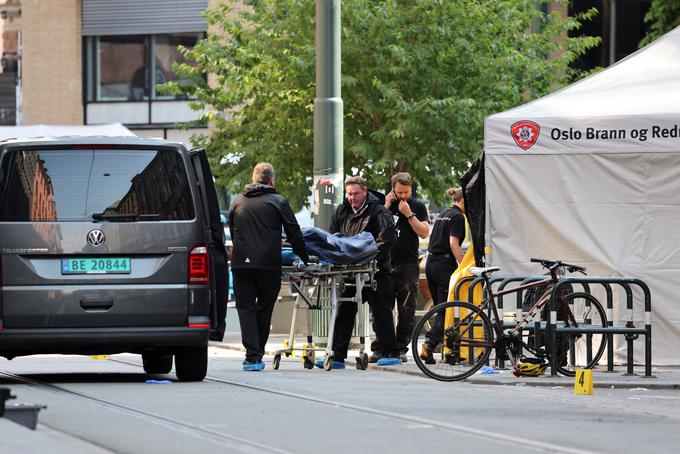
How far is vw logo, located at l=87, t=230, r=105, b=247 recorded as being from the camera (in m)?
13.5

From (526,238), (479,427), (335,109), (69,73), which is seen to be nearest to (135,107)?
(69,73)

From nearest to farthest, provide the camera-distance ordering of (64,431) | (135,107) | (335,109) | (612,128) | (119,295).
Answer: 1. (64,431)
2. (119,295)
3. (612,128)
4. (335,109)
5. (135,107)

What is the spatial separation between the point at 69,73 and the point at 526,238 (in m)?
30.9

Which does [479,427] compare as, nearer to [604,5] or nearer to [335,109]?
[335,109]

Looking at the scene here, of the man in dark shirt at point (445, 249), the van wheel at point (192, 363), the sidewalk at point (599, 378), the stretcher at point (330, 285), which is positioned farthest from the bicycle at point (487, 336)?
the van wheel at point (192, 363)

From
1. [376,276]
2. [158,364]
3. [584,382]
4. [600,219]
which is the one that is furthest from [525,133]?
[158,364]

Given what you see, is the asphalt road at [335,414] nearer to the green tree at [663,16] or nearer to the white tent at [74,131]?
the white tent at [74,131]

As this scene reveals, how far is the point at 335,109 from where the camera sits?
19.4 metres

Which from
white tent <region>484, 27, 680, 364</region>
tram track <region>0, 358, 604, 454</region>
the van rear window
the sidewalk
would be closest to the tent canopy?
white tent <region>484, 27, 680, 364</region>

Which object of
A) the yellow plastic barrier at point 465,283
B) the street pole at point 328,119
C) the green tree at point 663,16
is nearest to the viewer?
the yellow plastic barrier at point 465,283

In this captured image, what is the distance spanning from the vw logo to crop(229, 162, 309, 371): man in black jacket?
83.8 inches

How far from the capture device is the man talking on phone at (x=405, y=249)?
55.8ft

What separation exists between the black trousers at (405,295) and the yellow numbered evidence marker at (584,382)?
11.9 feet

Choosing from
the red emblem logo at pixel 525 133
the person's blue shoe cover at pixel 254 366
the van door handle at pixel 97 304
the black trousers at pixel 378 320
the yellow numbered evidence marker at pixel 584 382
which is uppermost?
the red emblem logo at pixel 525 133
